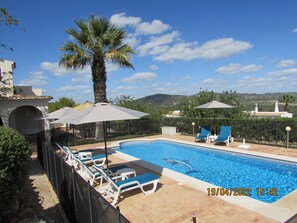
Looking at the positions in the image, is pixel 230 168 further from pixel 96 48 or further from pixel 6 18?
pixel 96 48

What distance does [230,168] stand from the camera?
10336 millimetres

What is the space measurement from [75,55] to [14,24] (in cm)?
779

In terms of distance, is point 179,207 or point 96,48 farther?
point 96,48

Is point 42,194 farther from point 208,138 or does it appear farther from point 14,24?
point 208,138

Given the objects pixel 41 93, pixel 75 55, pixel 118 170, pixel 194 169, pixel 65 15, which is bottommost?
pixel 194 169

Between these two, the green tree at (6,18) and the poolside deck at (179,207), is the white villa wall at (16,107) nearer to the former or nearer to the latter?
the green tree at (6,18)

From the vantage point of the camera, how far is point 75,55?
15680 mm

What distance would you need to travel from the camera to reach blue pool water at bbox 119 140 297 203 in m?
7.72

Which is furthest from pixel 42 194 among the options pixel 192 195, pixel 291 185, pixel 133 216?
pixel 291 185

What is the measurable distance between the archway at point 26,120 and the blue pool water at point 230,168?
10.7 meters

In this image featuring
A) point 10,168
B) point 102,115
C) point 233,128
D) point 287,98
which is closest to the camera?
point 10,168

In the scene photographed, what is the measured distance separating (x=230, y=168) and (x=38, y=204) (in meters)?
7.91
